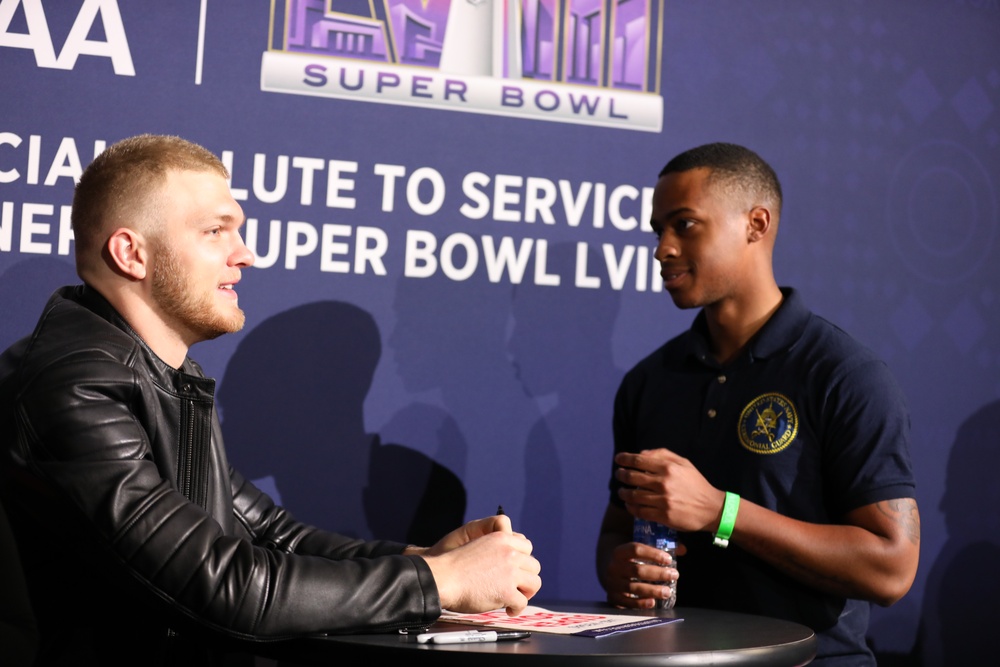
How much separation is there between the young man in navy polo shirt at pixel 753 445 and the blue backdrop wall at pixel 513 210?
42cm

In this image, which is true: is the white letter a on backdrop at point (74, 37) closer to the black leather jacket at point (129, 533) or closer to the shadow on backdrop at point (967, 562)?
the black leather jacket at point (129, 533)

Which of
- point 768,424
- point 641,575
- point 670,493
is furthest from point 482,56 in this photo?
point 641,575

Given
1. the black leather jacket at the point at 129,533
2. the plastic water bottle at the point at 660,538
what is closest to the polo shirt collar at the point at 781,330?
the plastic water bottle at the point at 660,538

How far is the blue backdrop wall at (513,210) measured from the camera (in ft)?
9.29

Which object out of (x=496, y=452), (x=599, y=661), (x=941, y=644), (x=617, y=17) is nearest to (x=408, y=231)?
(x=496, y=452)

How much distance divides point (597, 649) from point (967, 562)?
7.47 ft

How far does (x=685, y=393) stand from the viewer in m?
2.62

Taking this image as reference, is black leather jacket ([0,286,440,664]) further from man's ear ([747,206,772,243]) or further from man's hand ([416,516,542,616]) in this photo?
man's ear ([747,206,772,243])

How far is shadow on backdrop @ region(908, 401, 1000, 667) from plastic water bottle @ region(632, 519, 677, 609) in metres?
1.50

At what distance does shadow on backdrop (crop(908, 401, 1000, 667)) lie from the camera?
3.31 meters

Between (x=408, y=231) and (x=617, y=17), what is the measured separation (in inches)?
35.5

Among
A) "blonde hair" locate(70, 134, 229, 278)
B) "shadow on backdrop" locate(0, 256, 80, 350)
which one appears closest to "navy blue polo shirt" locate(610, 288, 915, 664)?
"blonde hair" locate(70, 134, 229, 278)

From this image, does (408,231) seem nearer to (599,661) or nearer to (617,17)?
(617,17)

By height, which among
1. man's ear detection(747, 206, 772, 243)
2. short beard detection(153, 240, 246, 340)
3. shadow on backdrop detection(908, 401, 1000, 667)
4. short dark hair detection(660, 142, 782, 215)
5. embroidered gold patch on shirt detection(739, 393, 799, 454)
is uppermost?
short dark hair detection(660, 142, 782, 215)
